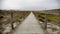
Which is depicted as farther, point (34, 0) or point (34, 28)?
point (34, 28)

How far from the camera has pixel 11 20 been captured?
172cm

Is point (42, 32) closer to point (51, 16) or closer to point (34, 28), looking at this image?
point (34, 28)

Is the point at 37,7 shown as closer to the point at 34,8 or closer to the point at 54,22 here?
the point at 34,8

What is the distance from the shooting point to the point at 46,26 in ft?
5.90

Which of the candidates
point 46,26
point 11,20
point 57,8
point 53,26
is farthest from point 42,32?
point 57,8

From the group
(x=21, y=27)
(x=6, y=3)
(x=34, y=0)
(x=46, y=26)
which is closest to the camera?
(x=6, y=3)

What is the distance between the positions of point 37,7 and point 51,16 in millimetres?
444

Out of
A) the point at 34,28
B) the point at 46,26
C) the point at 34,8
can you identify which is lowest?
the point at 34,28

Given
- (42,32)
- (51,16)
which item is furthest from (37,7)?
(42,32)

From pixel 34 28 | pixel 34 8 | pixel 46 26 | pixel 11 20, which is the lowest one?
pixel 34 28

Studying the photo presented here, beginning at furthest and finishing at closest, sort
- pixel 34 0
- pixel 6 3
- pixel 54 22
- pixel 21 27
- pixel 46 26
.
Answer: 1. pixel 21 27
2. pixel 46 26
3. pixel 54 22
4. pixel 34 0
5. pixel 6 3

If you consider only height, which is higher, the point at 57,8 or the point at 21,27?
the point at 57,8

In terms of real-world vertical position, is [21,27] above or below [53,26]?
below

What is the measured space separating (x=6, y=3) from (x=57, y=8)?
1.84 feet
